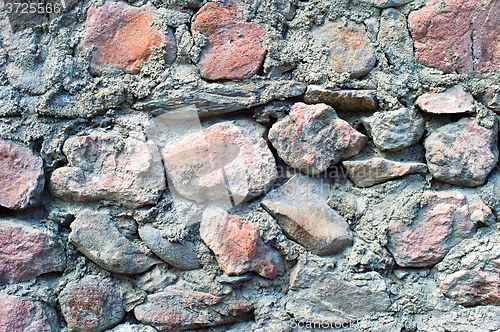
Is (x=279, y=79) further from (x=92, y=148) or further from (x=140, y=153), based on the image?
(x=92, y=148)

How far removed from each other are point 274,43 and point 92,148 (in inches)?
24.2

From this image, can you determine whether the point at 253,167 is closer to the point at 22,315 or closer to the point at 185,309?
the point at 185,309

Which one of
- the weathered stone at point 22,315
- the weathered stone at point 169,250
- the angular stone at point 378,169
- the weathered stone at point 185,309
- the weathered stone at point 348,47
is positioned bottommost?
the weathered stone at point 185,309

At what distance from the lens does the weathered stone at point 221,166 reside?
3.37ft

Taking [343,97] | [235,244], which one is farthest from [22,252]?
[343,97]

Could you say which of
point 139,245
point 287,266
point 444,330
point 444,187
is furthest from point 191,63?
point 444,330

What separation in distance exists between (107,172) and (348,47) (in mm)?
798

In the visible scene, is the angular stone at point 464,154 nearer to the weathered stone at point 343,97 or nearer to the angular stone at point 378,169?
the angular stone at point 378,169

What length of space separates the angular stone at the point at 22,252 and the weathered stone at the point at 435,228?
3.21 feet

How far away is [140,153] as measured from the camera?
1.02 metres

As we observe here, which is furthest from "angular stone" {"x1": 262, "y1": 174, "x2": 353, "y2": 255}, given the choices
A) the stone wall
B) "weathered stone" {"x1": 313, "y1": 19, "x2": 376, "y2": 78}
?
"weathered stone" {"x1": 313, "y1": 19, "x2": 376, "y2": 78}

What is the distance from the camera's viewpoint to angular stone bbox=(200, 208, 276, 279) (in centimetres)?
99

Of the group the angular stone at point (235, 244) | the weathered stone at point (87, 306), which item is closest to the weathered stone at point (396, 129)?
the angular stone at point (235, 244)

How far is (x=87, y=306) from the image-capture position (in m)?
0.99
